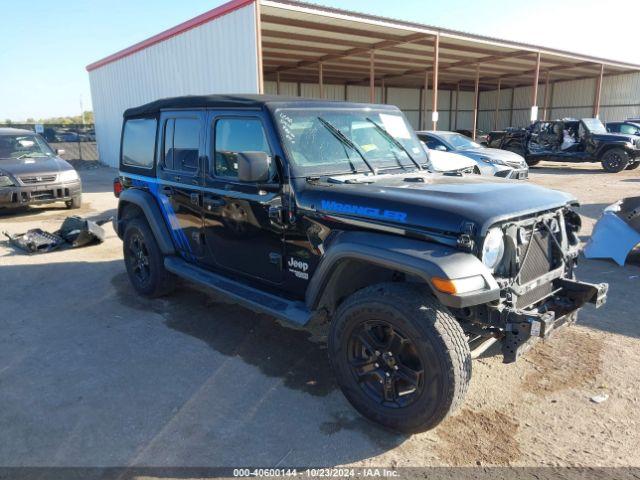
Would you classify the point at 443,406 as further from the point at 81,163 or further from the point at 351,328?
the point at 81,163

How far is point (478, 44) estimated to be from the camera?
19062 mm

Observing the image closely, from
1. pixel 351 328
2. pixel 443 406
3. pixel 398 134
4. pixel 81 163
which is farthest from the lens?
pixel 81 163

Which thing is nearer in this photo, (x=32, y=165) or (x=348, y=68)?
(x=32, y=165)

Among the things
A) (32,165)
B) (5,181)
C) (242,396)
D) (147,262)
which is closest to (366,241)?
(242,396)

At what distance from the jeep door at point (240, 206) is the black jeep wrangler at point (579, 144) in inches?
619

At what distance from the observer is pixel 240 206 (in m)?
3.82

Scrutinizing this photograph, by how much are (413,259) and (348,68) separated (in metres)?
23.8

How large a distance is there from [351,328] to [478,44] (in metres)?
19.0

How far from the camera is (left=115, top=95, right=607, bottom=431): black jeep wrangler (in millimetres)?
2686

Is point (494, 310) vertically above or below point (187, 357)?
above

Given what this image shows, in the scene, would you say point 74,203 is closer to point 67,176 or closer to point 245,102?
point 67,176

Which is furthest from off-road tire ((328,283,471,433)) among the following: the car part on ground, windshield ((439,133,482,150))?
windshield ((439,133,482,150))

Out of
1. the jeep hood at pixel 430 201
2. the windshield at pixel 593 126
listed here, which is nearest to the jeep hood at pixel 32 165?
the jeep hood at pixel 430 201

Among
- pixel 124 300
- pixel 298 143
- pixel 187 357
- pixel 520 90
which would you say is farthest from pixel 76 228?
pixel 520 90
